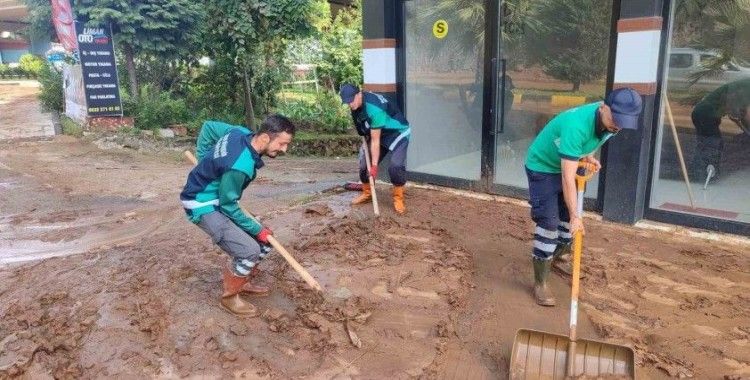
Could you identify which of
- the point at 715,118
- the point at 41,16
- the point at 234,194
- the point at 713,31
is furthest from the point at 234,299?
the point at 41,16

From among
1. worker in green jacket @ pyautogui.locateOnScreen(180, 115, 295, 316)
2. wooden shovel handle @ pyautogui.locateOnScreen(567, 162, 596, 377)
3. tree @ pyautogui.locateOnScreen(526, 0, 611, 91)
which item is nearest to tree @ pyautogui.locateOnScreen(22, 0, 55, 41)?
tree @ pyautogui.locateOnScreen(526, 0, 611, 91)

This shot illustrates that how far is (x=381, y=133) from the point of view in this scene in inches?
243

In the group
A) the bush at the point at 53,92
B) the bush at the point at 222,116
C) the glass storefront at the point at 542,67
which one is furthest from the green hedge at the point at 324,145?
the bush at the point at 53,92

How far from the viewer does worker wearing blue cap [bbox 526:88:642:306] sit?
3254 mm

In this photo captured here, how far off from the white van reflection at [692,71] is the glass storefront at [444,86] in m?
1.98

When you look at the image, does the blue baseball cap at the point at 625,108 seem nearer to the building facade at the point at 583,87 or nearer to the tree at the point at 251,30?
the building facade at the point at 583,87

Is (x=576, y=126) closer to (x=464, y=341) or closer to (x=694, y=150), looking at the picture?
(x=464, y=341)

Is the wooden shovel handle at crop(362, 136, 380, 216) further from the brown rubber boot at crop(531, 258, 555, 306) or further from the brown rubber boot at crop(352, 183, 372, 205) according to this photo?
the brown rubber boot at crop(531, 258, 555, 306)

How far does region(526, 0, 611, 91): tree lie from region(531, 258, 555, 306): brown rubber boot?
2623 millimetres

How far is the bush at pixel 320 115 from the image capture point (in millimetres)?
12812

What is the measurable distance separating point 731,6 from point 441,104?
3137 mm

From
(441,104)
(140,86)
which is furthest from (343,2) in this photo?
(441,104)

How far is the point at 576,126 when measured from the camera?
11.2 feet

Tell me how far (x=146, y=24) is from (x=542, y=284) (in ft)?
34.8
